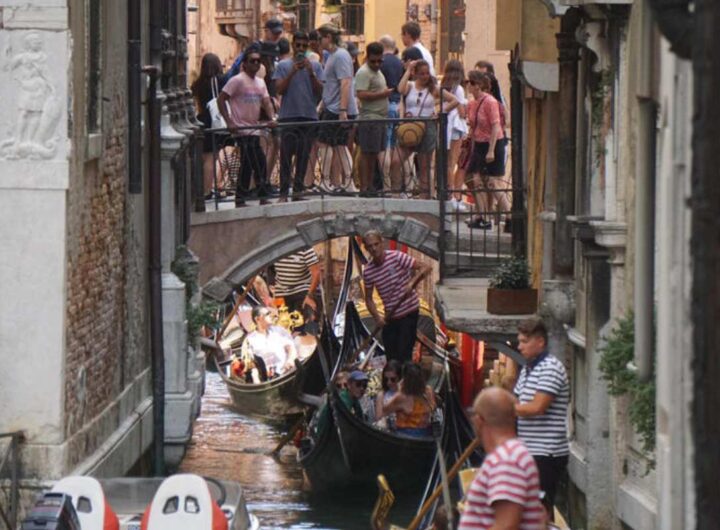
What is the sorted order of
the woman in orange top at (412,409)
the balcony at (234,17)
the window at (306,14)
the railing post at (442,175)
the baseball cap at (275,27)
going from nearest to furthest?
the woman in orange top at (412,409) < the railing post at (442,175) < the baseball cap at (275,27) < the balcony at (234,17) < the window at (306,14)

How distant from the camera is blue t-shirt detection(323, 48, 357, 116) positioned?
56.7 ft

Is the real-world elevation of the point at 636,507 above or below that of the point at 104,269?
below

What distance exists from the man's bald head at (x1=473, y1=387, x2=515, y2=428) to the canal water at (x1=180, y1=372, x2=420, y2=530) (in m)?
7.90

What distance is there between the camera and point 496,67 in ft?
70.9

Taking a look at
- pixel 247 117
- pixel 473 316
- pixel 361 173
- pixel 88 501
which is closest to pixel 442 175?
pixel 361 173

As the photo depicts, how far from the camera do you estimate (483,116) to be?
1719 centimetres

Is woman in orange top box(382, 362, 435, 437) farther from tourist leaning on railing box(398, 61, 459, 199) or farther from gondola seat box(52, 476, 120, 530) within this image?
gondola seat box(52, 476, 120, 530)

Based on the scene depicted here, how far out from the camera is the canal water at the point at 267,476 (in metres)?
15.4

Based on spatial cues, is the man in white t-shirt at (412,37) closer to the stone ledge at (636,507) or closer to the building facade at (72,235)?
the building facade at (72,235)

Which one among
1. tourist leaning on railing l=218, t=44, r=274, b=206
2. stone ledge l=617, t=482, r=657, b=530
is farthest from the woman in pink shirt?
stone ledge l=617, t=482, r=657, b=530

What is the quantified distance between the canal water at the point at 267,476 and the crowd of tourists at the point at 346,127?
1970mm

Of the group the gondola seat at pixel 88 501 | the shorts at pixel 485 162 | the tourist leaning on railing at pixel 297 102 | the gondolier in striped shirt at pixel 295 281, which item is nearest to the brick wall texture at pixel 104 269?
the gondola seat at pixel 88 501

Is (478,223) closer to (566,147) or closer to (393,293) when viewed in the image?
(393,293)

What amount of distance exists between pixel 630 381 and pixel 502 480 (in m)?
2.83
